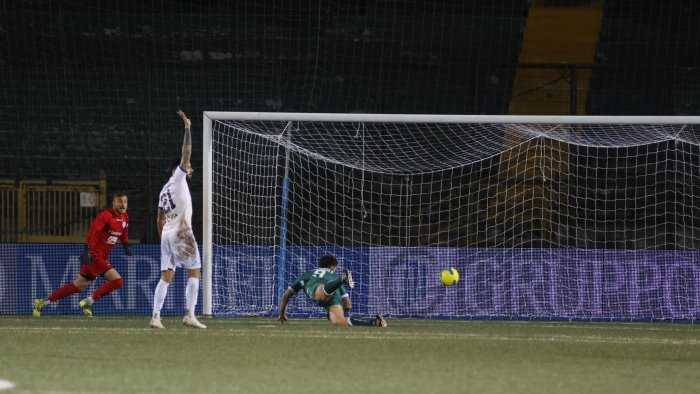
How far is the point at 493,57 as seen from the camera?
24250 millimetres

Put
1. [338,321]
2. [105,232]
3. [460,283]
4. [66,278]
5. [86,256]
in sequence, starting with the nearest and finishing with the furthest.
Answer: [338,321] → [86,256] → [105,232] → [66,278] → [460,283]

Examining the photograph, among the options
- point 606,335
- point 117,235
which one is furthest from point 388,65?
point 606,335

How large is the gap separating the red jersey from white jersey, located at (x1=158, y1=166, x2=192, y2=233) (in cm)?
277

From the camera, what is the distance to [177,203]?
1294 centimetres

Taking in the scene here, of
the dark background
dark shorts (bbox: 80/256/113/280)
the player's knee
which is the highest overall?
the dark background

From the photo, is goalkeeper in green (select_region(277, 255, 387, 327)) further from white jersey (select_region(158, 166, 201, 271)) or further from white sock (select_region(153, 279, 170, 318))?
white sock (select_region(153, 279, 170, 318))

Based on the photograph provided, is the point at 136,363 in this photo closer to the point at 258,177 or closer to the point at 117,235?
the point at 117,235

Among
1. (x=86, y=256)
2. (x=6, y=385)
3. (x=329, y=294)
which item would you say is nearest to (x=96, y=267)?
(x=86, y=256)

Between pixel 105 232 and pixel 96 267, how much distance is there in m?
0.47

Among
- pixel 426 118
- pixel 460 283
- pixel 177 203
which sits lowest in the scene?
pixel 460 283

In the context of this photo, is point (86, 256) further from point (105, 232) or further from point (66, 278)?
point (66, 278)

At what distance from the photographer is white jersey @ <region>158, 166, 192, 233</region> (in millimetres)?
12898

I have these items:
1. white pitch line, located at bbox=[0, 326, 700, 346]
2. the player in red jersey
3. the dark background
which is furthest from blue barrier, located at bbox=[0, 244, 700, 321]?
the dark background

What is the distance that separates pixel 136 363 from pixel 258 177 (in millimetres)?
10051
